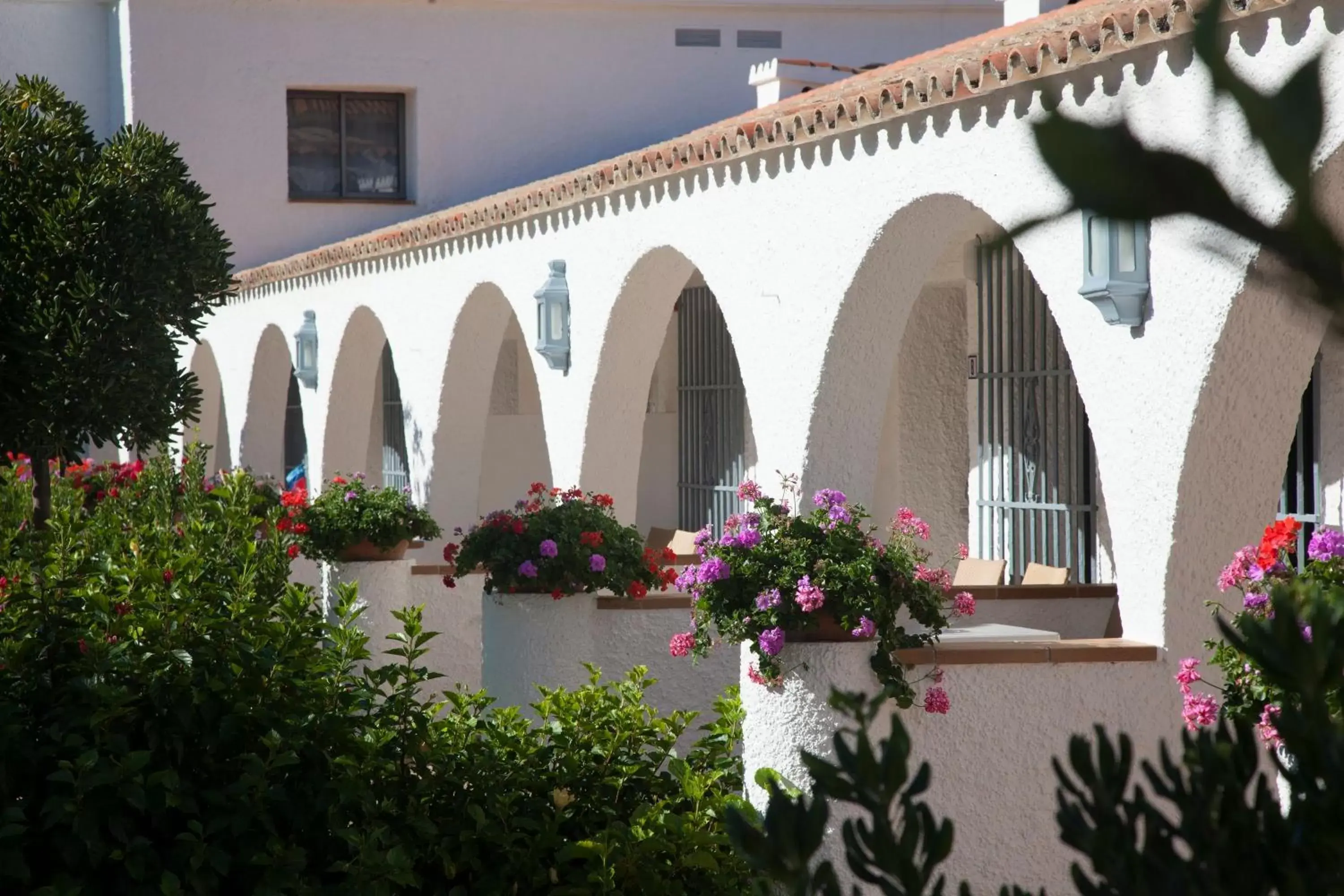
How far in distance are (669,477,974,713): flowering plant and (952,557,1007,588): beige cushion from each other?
331 centimetres

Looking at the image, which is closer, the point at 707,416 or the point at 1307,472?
the point at 1307,472

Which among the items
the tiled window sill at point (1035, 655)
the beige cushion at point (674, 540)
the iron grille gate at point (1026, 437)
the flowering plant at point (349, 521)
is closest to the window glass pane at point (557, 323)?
the flowering plant at point (349, 521)

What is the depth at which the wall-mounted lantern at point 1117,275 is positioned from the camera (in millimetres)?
4926

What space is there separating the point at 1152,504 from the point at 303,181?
14784 millimetres

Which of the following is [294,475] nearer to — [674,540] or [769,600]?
[674,540]

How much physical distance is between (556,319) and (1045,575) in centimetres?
286

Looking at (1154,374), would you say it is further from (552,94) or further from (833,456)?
(552,94)

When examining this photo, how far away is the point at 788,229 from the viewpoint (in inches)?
270

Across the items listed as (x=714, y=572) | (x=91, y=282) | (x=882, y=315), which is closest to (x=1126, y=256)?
(x=714, y=572)

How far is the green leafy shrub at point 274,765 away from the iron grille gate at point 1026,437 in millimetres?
3938

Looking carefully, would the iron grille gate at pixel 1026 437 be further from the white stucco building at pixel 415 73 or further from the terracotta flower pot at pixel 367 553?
the white stucco building at pixel 415 73

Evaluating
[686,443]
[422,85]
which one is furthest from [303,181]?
[686,443]

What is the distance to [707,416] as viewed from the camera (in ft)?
41.9

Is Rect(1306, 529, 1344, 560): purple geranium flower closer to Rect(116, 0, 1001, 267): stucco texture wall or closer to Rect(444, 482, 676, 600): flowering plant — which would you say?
Rect(444, 482, 676, 600): flowering plant
